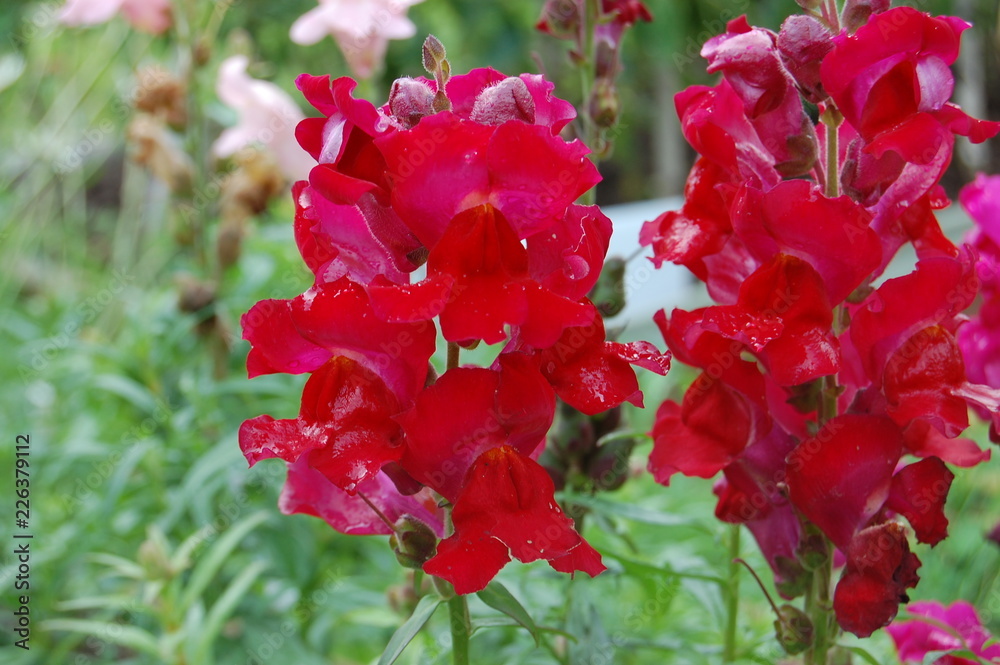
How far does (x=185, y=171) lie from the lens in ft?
5.05

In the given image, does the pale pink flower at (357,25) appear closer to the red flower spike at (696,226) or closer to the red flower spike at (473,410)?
the red flower spike at (696,226)

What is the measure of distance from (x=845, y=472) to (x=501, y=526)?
246 millimetres

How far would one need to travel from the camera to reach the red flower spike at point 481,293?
19.7 inches

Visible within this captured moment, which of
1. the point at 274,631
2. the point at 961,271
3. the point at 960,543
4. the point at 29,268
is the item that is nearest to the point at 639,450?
the point at 960,543

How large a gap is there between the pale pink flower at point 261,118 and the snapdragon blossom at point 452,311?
0.94 m

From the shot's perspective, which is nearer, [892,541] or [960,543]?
[892,541]

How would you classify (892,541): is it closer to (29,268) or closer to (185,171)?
(185,171)

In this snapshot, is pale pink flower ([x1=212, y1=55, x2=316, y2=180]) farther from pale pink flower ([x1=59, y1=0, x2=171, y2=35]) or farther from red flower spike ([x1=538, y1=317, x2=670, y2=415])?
red flower spike ([x1=538, y1=317, x2=670, y2=415])

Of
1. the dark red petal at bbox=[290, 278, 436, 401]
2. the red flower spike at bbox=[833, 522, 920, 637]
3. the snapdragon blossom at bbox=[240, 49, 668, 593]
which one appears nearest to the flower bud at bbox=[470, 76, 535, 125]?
the snapdragon blossom at bbox=[240, 49, 668, 593]

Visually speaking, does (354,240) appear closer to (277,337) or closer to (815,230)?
(277,337)

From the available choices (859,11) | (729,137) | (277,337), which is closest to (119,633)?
(277,337)

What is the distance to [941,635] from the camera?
73cm

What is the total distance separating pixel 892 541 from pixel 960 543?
1239mm

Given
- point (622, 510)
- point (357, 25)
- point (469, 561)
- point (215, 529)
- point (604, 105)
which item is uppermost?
point (357, 25)
